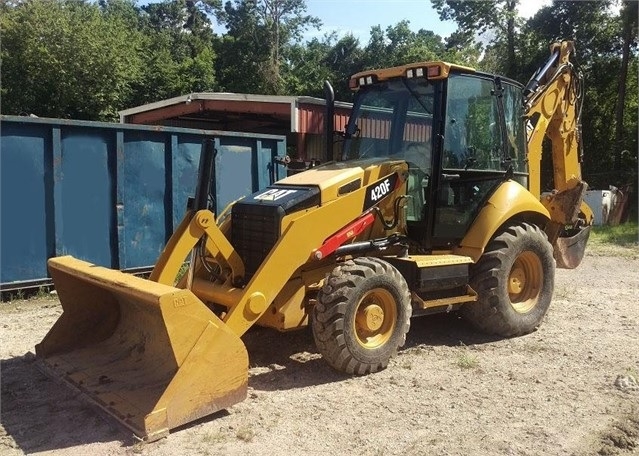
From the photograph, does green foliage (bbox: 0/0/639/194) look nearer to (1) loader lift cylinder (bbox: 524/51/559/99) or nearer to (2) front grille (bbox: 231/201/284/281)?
(1) loader lift cylinder (bbox: 524/51/559/99)

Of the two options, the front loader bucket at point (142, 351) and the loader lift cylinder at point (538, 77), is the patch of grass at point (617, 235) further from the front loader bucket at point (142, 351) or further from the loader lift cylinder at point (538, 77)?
the front loader bucket at point (142, 351)

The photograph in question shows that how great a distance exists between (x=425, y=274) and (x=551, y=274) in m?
1.77

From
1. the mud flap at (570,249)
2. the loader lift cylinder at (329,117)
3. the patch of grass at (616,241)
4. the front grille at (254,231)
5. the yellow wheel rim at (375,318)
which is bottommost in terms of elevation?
the patch of grass at (616,241)

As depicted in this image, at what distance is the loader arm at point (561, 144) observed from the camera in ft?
22.1

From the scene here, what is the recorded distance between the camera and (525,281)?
6.25 metres

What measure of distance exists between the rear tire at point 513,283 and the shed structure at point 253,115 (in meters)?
6.32

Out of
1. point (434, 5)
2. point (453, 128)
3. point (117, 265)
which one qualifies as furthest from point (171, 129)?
point (434, 5)

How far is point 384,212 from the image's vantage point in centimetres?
537

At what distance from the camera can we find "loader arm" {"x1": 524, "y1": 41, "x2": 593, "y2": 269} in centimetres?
672

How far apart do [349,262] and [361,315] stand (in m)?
0.42

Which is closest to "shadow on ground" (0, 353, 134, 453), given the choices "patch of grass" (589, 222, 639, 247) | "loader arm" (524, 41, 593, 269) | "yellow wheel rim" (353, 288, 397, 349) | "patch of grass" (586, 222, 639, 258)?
"yellow wheel rim" (353, 288, 397, 349)

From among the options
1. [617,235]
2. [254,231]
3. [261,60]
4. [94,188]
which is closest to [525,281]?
[254,231]

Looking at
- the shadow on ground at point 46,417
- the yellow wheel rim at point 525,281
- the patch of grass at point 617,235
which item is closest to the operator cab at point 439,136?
the yellow wheel rim at point 525,281

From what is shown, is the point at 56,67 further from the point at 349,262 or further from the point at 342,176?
the point at 349,262
